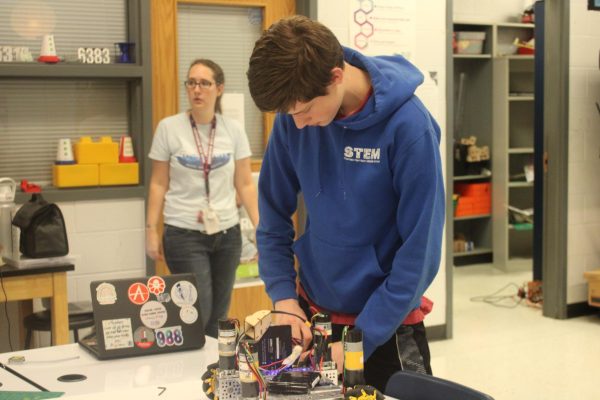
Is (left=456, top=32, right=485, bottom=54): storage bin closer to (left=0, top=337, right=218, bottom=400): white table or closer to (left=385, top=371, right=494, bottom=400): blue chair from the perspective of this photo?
(left=0, top=337, right=218, bottom=400): white table

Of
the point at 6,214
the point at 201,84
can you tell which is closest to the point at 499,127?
the point at 201,84

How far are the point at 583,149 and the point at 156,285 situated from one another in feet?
12.9

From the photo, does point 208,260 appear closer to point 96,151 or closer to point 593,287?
point 96,151

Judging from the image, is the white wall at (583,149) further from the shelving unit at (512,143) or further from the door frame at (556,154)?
the shelving unit at (512,143)

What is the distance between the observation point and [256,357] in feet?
6.02

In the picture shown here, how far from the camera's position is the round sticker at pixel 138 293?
7.75 ft

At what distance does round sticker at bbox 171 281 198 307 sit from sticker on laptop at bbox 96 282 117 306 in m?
0.17

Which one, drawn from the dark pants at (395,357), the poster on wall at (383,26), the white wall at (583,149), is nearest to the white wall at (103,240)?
the poster on wall at (383,26)

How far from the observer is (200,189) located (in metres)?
3.90

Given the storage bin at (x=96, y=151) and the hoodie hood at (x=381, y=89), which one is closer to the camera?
the hoodie hood at (x=381, y=89)

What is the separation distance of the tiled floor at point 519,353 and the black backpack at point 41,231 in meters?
2.06

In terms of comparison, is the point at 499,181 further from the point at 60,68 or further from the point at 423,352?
the point at 423,352

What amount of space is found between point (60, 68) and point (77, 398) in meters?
2.49

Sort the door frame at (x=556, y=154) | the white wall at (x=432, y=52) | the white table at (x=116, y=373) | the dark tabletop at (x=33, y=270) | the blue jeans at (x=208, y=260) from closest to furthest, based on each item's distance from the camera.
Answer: the white table at (x=116, y=373) < the dark tabletop at (x=33, y=270) < the blue jeans at (x=208, y=260) < the white wall at (x=432, y=52) < the door frame at (x=556, y=154)
